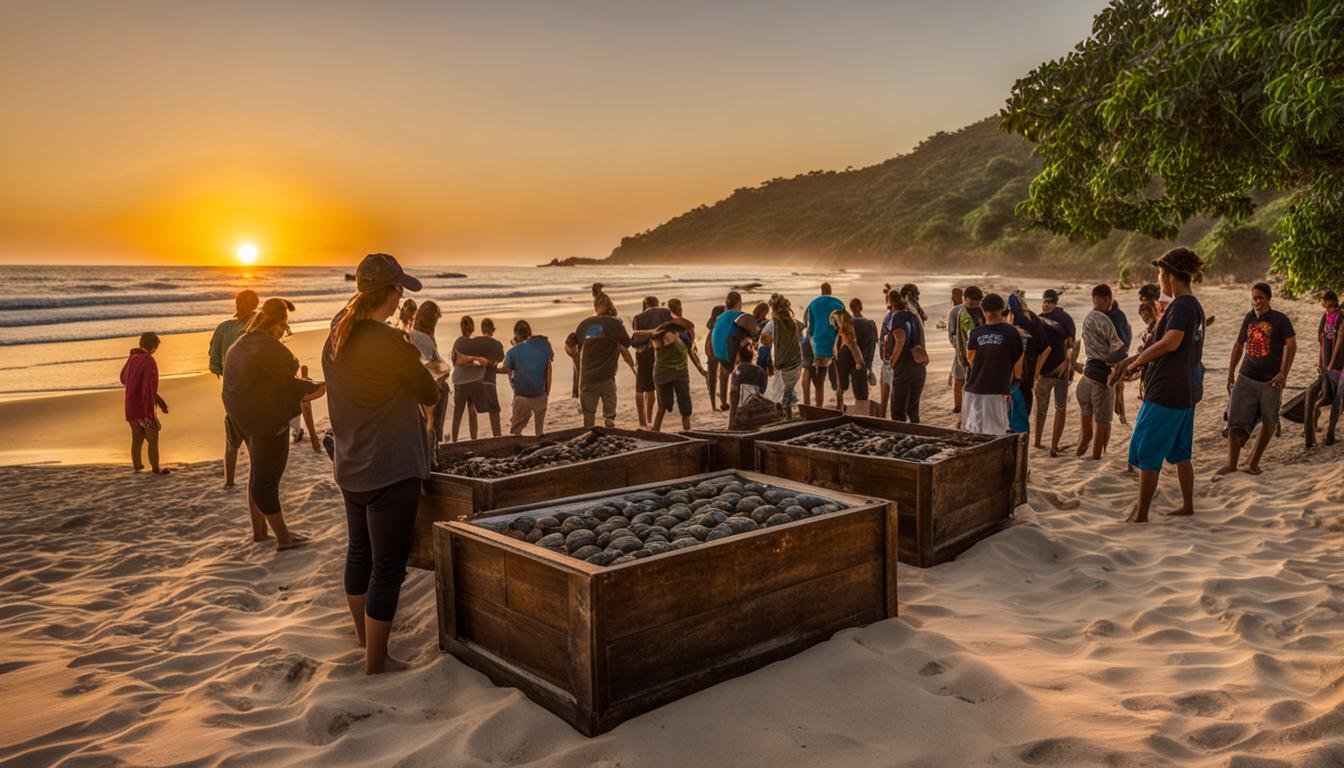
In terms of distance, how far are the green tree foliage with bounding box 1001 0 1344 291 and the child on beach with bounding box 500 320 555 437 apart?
5695 mm

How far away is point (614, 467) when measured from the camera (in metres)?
5.86

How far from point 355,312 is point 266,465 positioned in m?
2.74

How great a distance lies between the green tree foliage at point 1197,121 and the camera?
5.39 m

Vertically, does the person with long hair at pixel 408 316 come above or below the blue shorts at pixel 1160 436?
above

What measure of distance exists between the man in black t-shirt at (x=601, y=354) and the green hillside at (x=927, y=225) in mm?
25672

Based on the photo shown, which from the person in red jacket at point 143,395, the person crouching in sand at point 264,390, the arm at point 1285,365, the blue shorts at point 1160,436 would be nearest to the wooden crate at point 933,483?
the blue shorts at point 1160,436

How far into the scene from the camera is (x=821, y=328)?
11.6 metres

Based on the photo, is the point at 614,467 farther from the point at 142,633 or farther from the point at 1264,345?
the point at 1264,345

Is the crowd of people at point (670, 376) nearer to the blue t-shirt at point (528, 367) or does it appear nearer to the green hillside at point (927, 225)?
the blue t-shirt at point (528, 367)

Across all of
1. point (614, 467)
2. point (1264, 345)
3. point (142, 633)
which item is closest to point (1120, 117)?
point (1264, 345)

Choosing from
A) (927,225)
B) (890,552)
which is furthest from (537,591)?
(927,225)

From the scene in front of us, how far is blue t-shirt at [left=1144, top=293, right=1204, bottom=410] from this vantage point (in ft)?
20.0

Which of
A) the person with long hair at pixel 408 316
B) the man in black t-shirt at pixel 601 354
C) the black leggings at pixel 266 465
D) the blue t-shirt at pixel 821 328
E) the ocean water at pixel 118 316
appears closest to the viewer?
the black leggings at pixel 266 465

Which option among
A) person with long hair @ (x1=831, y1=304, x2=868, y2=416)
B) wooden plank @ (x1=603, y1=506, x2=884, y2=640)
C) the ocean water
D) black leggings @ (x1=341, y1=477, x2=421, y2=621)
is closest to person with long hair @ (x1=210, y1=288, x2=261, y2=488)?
black leggings @ (x1=341, y1=477, x2=421, y2=621)
